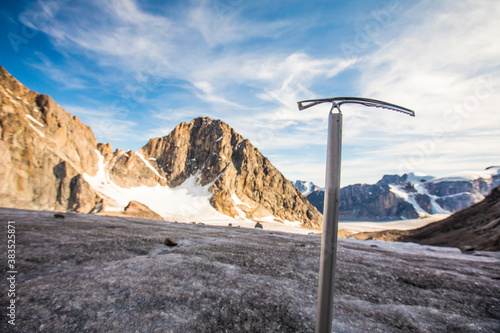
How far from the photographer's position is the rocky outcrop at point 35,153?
189ft

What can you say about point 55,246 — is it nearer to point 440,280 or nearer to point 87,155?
point 440,280

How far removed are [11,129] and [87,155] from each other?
35396mm

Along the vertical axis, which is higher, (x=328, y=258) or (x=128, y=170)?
(x=128, y=170)

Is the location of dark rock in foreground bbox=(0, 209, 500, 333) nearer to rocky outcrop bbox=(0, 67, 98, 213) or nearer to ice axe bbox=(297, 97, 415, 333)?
ice axe bbox=(297, 97, 415, 333)

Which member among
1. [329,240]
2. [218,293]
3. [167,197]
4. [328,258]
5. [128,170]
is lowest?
[167,197]

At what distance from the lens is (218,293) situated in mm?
3424

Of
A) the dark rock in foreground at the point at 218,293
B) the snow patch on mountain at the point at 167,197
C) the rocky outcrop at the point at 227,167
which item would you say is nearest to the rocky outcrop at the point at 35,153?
the snow patch on mountain at the point at 167,197

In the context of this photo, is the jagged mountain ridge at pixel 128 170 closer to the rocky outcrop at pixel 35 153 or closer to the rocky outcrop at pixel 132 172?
the rocky outcrop at pixel 35 153

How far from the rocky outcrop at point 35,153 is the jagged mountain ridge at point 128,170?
220mm

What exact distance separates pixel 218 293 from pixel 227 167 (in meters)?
117

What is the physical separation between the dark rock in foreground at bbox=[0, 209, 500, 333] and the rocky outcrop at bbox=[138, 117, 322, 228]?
110m

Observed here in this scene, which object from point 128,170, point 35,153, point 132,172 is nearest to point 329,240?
point 35,153

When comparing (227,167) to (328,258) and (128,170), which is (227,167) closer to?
(128,170)

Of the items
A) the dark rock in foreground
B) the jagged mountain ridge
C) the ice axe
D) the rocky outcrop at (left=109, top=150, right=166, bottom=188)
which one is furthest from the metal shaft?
the rocky outcrop at (left=109, top=150, right=166, bottom=188)
